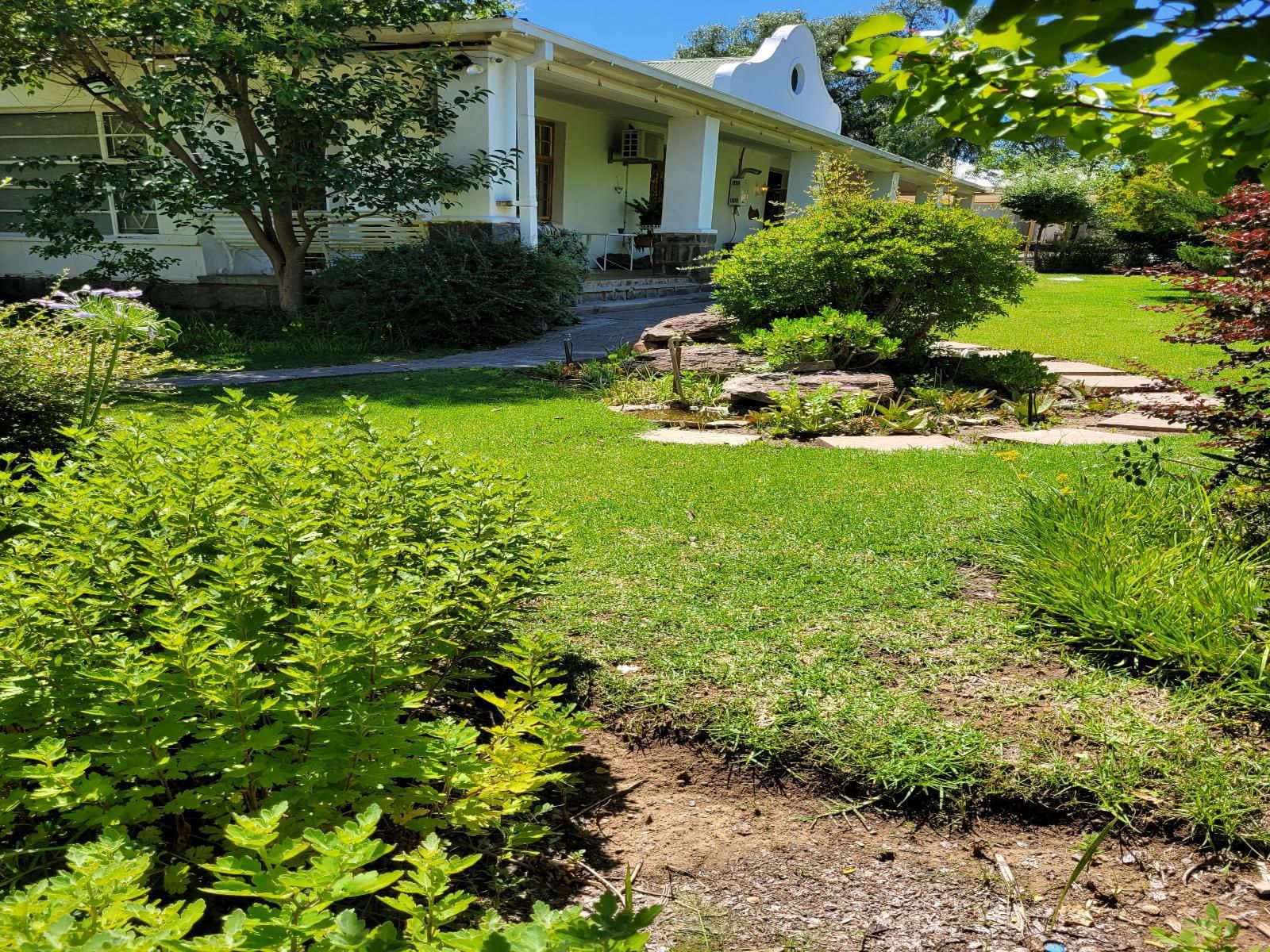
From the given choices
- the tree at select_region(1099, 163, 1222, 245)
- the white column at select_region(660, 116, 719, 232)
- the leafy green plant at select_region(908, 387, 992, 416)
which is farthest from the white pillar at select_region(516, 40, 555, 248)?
the tree at select_region(1099, 163, 1222, 245)

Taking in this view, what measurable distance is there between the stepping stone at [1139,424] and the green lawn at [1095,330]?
54cm

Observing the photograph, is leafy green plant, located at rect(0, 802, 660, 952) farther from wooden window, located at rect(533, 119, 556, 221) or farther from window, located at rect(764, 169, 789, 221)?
window, located at rect(764, 169, 789, 221)

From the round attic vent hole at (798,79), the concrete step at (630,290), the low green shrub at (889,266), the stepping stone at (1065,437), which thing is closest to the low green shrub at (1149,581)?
the stepping stone at (1065,437)

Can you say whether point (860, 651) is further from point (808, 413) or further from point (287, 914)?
point (808, 413)

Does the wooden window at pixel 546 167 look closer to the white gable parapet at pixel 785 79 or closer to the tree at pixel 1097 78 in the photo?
the white gable parapet at pixel 785 79

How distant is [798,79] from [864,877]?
24.1m

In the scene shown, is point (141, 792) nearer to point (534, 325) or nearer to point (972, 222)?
point (972, 222)

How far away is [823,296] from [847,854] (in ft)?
23.5

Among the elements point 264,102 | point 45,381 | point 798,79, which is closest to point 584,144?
point 798,79

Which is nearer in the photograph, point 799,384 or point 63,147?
point 799,384

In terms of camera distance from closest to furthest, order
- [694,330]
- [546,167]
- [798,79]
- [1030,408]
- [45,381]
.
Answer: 1. [45,381]
2. [1030,408]
3. [694,330]
4. [546,167]
5. [798,79]

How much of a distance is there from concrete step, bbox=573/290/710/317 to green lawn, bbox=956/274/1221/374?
5.44 meters

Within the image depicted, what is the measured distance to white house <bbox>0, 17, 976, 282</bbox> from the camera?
38.2 ft

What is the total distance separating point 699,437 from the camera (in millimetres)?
6352
